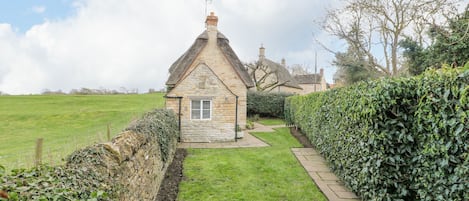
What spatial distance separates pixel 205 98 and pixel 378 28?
16.1 metres

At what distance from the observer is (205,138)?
1313 cm

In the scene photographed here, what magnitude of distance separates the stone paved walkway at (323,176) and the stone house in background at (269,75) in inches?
753

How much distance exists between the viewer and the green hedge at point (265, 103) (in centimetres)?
2469

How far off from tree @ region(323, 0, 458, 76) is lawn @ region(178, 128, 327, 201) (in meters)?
15.0

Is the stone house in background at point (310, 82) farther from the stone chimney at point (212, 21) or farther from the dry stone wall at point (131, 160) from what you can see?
the dry stone wall at point (131, 160)

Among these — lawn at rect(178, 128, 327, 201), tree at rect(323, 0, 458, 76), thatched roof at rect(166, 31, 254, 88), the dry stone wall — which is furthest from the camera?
tree at rect(323, 0, 458, 76)

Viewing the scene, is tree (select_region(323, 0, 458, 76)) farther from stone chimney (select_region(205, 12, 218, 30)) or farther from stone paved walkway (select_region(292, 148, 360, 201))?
stone paved walkway (select_region(292, 148, 360, 201))

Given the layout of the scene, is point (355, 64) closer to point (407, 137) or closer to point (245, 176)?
point (245, 176)

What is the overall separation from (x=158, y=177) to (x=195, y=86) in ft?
23.2

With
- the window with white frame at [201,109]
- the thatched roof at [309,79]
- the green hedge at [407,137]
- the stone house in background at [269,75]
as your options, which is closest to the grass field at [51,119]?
the window with white frame at [201,109]

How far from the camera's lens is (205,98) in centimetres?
1306

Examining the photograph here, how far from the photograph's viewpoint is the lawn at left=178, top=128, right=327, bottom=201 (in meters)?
6.18

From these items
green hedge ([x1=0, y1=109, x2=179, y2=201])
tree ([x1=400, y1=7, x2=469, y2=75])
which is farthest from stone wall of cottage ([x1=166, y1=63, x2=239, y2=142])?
green hedge ([x1=0, y1=109, x2=179, y2=201])

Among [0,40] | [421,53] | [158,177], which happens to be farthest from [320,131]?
[421,53]
